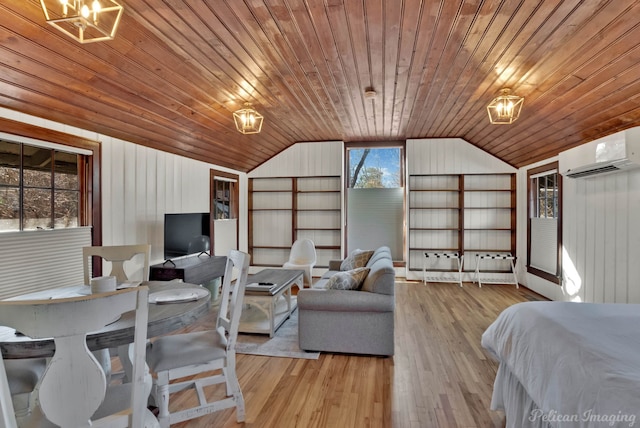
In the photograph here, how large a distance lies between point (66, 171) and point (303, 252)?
3.67m

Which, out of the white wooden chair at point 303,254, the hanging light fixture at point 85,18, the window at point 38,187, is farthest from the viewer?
the white wooden chair at point 303,254

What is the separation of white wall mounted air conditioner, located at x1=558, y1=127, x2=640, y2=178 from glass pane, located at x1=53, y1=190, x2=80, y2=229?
5375mm

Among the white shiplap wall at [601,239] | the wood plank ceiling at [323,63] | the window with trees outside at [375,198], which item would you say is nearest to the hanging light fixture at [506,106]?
the wood plank ceiling at [323,63]

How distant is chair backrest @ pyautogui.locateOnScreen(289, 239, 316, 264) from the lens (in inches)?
233

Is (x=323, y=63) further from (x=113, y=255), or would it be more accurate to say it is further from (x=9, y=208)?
(x=9, y=208)

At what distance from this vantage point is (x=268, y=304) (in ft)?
11.7

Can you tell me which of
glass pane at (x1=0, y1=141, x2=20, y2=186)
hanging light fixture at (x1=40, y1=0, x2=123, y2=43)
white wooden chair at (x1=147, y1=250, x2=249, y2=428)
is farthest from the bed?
glass pane at (x1=0, y1=141, x2=20, y2=186)

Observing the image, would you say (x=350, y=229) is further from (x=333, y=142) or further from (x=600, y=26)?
(x=600, y=26)

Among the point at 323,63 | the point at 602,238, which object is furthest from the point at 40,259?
the point at 602,238

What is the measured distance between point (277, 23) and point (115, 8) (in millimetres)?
1056

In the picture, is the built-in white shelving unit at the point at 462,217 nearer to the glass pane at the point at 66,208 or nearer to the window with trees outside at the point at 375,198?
the window with trees outside at the point at 375,198

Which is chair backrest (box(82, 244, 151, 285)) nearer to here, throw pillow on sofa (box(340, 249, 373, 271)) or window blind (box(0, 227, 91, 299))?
window blind (box(0, 227, 91, 299))

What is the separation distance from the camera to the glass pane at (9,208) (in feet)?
8.68

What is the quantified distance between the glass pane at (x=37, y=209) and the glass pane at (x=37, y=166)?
0.08m
